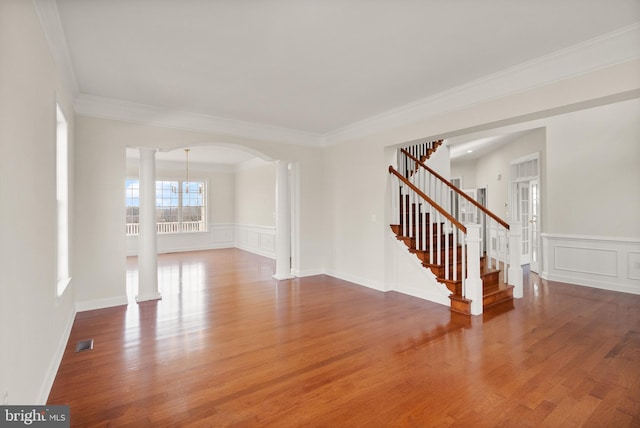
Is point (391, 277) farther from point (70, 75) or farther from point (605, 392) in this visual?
point (70, 75)

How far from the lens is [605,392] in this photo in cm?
229

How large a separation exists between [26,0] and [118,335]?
9.97ft

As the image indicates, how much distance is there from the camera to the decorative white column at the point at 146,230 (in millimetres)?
4672

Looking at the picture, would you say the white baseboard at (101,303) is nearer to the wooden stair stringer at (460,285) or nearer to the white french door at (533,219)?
the wooden stair stringer at (460,285)

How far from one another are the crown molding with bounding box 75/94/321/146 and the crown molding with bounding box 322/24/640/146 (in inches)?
82.3

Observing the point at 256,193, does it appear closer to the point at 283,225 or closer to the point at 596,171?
the point at 283,225

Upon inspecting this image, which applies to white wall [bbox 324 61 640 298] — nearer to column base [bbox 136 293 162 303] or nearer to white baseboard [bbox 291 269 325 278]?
white baseboard [bbox 291 269 325 278]

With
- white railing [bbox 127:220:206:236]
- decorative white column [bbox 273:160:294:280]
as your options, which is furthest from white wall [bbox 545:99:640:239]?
white railing [bbox 127:220:206:236]

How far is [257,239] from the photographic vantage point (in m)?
9.43

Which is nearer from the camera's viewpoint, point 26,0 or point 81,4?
point 26,0

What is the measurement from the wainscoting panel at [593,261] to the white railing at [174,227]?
31.2 ft

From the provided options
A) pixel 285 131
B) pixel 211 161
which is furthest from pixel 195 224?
pixel 285 131

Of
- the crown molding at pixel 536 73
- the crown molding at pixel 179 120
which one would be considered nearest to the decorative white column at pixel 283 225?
the crown molding at pixel 179 120

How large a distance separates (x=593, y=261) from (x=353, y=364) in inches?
206
